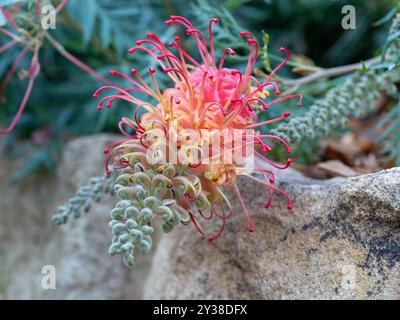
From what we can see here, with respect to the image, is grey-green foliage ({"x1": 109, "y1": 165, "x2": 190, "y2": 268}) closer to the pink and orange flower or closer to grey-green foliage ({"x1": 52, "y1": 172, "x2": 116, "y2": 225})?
the pink and orange flower

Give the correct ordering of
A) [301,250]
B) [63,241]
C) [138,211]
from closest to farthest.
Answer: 1. [138,211]
2. [301,250]
3. [63,241]

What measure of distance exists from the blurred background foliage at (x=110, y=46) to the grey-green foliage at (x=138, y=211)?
506mm

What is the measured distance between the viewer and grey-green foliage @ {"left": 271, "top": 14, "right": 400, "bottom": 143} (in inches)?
28.1

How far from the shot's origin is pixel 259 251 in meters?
0.71

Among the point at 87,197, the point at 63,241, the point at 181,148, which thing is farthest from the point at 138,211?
the point at 63,241

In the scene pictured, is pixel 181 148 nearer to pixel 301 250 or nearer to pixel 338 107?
pixel 301 250

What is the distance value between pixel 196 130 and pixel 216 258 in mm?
218

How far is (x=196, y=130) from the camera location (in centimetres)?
62

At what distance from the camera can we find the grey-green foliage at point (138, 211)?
0.52 meters

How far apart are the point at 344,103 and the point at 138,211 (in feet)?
1.28

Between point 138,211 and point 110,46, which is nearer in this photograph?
point 138,211

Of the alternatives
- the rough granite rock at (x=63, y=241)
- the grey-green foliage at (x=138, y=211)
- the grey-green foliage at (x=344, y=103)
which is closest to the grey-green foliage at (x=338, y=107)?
the grey-green foliage at (x=344, y=103)

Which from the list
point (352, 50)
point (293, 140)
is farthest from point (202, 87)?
point (352, 50)

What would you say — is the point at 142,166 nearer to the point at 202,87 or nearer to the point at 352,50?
the point at 202,87
